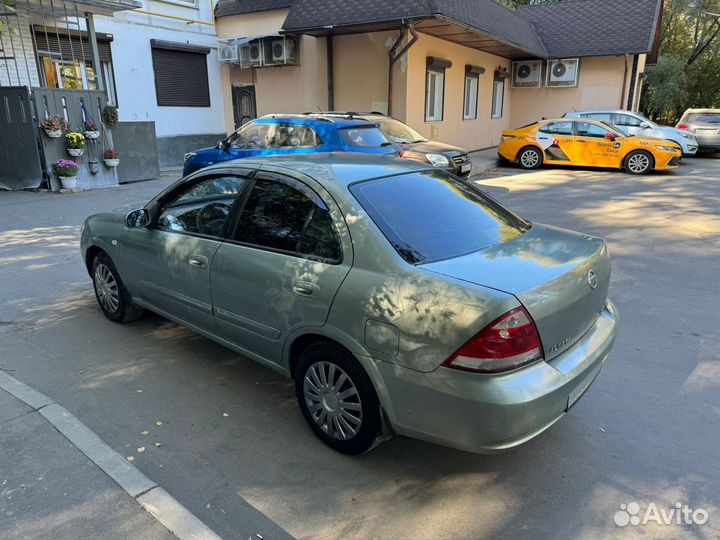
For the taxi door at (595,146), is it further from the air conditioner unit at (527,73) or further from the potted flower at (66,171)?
the potted flower at (66,171)

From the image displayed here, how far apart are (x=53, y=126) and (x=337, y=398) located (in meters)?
10.6

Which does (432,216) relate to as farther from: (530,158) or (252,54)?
(252,54)

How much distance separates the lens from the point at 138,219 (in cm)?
419

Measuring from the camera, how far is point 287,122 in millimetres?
9617

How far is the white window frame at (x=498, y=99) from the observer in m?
20.5

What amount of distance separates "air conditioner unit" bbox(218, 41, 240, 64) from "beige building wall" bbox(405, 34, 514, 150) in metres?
5.92

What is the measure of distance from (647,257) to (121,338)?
6055mm

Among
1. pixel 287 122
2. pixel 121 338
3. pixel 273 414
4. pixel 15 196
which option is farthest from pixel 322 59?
A: pixel 273 414

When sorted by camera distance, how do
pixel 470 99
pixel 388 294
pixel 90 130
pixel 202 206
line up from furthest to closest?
pixel 470 99 → pixel 90 130 → pixel 202 206 → pixel 388 294

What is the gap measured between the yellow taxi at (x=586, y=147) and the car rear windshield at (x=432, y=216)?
12.4 m

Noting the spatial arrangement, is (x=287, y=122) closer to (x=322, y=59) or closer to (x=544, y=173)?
(x=322, y=59)

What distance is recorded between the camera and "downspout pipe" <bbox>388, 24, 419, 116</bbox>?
13.1 metres

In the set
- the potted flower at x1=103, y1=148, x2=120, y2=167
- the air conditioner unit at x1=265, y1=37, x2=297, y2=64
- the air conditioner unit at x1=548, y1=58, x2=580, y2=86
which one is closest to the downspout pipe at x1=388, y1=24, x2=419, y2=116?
the air conditioner unit at x1=265, y1=37, x2=297, y2=64

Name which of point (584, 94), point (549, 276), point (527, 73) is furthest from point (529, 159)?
point (549, 276)
